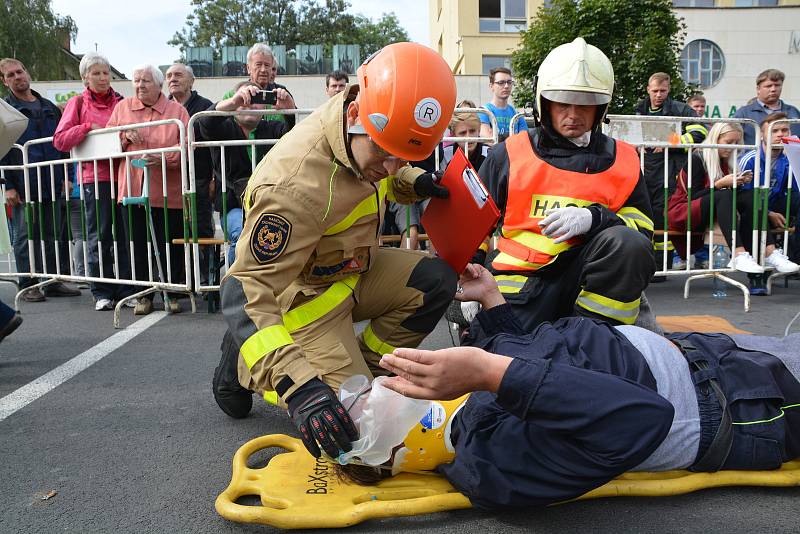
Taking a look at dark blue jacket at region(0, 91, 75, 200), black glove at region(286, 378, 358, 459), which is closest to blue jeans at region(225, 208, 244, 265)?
dark blue jacket at region(0, 91, 75, 200)

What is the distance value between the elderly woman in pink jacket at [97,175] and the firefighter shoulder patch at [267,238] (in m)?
3.78

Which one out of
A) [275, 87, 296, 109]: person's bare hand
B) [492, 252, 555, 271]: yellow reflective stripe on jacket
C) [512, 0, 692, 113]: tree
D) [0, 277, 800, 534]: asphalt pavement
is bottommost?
[0, 277, 800, 534]: asphalt pavement

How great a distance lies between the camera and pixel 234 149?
539 cm

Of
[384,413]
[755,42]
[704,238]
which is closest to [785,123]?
[704,238]

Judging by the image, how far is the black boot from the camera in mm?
2809

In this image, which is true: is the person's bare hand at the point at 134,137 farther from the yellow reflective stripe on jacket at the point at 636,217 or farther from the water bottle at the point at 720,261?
the water bottle at the point at 720,261

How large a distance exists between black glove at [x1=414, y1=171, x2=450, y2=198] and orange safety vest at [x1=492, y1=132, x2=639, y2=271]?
502 mm

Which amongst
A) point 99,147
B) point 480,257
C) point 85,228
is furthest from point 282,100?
point 480,257

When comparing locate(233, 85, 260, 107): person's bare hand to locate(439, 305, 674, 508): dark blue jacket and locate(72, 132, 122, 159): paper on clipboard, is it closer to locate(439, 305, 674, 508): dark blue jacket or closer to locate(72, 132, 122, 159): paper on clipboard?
locate(72, 132, 122, 159): paper on clipboard

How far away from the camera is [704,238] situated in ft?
20.7

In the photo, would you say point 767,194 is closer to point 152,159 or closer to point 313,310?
point 313,310

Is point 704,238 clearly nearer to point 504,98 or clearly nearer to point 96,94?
point 504,98

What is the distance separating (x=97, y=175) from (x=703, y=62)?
86.1 ft

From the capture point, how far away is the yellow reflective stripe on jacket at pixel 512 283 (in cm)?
324
